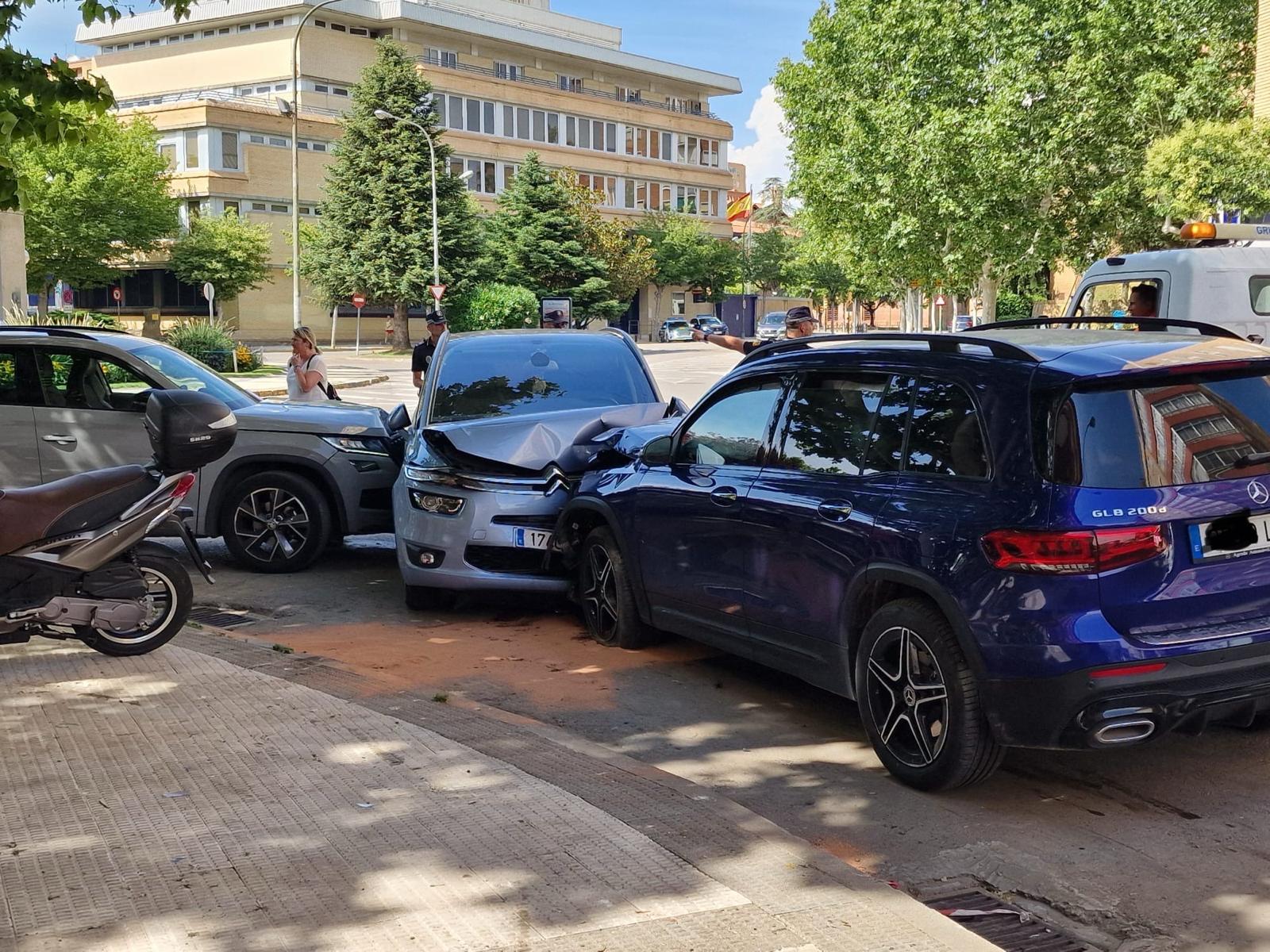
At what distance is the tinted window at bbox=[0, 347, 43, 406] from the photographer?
33.2ft

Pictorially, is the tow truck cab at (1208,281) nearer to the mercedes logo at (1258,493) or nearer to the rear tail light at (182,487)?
the mercedes logo at (1258,493)

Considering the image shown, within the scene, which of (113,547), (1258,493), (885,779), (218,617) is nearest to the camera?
(1258,493)

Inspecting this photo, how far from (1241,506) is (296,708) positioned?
388 centimetres

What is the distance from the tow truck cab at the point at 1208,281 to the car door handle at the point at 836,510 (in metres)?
7.85

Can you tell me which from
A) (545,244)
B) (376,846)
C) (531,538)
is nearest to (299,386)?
(531,538)

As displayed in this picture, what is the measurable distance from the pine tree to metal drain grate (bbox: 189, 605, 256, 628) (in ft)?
194

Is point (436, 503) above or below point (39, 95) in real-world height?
below

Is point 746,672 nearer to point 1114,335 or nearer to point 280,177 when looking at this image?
point 1114,335

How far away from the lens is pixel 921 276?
40812 millimetres

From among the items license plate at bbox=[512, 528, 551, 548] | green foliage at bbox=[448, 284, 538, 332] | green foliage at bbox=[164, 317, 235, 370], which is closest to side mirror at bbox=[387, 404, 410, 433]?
license plate at bbox=[512, 528, 551, 548]

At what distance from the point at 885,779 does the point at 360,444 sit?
19.1ft

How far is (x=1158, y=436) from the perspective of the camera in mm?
4859

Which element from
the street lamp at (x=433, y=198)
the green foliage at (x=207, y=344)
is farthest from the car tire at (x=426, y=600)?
the street lamp at (x=433, y=198)

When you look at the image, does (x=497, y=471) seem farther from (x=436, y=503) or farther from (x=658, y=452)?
(x=658, y=452)
